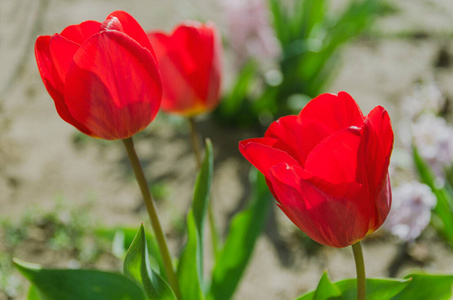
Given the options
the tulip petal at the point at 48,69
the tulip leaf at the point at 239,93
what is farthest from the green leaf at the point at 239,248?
the tulip leaf at the point at 239,93

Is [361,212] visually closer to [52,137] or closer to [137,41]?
[137,41]

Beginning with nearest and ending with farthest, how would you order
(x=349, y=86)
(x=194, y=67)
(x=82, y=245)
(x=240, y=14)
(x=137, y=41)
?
(x=137, y=41)
(x=194, y=67)
(x=82, y=245)
(x=240, y=14)
(x=349, y=86)

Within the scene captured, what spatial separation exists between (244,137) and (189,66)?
1409mm

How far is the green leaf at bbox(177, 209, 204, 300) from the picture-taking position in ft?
3.69

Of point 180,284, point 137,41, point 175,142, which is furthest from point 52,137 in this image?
point 137,41

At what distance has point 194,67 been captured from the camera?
1.36 metres

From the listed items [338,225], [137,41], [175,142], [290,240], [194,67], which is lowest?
[290,240]

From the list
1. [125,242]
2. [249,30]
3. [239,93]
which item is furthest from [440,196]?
[249,30]

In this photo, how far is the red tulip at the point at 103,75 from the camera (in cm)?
81

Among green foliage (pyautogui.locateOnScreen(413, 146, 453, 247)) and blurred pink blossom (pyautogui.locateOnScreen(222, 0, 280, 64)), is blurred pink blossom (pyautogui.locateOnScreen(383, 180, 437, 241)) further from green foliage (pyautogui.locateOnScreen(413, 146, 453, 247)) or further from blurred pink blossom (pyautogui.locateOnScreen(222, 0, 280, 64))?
blurred pink blossom (pyautogui.locateOnScreen(222, 0, 280, 64))

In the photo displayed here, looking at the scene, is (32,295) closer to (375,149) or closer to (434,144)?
(375,149)

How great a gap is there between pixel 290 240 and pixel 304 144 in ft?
4.47

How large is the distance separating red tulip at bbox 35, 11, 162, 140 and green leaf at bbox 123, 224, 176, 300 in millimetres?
176

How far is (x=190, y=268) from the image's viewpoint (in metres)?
1.15
